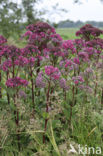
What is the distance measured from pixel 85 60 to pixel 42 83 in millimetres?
1208

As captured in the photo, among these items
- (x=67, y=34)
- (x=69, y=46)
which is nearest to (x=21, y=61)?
(x=69, y=46)

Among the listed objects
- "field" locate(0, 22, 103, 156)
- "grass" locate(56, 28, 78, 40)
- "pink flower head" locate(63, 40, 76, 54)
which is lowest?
"field" locate(0, 22, 103, 156)

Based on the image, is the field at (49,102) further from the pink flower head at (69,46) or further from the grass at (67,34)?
the grass at (67,34)

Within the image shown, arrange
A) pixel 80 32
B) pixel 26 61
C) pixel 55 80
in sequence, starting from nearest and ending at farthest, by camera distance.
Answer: pixel 55 80 → pixel 26 61 → pixel 80 32

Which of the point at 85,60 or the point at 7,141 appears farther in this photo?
the point at 85,60

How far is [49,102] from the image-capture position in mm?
3607

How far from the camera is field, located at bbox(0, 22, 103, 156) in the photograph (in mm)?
2850

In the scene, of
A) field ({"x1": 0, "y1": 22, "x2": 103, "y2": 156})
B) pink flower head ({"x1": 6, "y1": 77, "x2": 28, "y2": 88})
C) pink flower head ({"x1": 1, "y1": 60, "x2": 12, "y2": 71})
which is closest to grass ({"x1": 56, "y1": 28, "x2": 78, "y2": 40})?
field ({"x1": 0, "y1": 22, "x2": 103, "y2": 156})

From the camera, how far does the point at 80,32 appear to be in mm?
4809

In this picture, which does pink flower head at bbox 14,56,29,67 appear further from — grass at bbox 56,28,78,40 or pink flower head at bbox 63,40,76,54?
grass at bbox 56,28,78,40

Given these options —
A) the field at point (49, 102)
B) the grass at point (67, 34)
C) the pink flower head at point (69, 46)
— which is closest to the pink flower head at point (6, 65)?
the field at point (49, 102)

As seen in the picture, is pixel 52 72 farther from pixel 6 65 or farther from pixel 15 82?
pixel 6 65

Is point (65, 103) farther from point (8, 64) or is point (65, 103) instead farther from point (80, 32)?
point (80, 32)

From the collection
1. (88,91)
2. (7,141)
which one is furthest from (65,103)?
(7,141)
